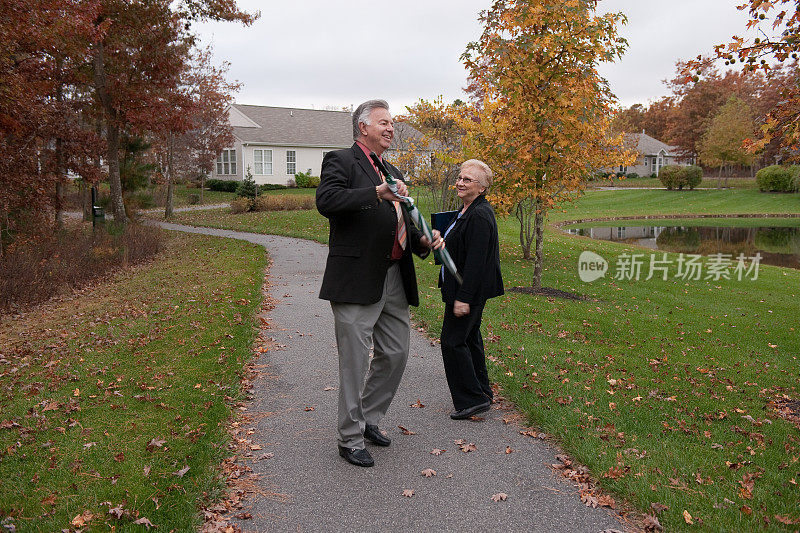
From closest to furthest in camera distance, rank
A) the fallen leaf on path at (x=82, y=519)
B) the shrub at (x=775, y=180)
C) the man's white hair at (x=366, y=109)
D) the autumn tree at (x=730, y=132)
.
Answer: the fallen leaf on path at (x=82, y=519) < the man's white hair at (x=366, y=109) < the shrub at (x=775, y=180) < the autumn tree at (x=730, y=132)

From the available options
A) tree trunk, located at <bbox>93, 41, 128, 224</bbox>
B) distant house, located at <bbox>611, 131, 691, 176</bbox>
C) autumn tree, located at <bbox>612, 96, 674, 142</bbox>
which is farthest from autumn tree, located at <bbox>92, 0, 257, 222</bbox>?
autumn tree, located at <bbox>612, 96, 674, 142</bbox>

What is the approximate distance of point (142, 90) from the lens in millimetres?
20422

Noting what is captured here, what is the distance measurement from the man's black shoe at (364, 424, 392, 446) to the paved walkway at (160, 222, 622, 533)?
56mm

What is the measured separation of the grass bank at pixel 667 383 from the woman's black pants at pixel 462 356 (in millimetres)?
554

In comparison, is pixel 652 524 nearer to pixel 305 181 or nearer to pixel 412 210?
pixel 412 210

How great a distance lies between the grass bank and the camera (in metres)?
3.84

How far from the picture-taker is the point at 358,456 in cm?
419

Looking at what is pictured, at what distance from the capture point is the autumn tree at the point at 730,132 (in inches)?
2077

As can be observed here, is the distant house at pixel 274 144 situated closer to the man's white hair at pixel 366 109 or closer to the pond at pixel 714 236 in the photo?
the pond at pixel 714 236

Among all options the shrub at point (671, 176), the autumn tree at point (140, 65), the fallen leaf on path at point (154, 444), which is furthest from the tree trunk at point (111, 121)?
the shrub at point (671, 176)

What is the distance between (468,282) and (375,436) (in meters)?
1.37

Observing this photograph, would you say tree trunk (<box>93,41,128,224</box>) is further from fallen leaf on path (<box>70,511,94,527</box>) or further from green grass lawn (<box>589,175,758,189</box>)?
green grass lawn (<box>589,175,758,189</box>)

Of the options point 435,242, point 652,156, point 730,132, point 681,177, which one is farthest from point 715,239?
point 652,156

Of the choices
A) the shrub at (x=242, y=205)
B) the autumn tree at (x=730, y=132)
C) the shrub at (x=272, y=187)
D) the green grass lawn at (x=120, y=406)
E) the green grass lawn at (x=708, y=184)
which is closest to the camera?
the green grass lawn at (x=120, y=406)
